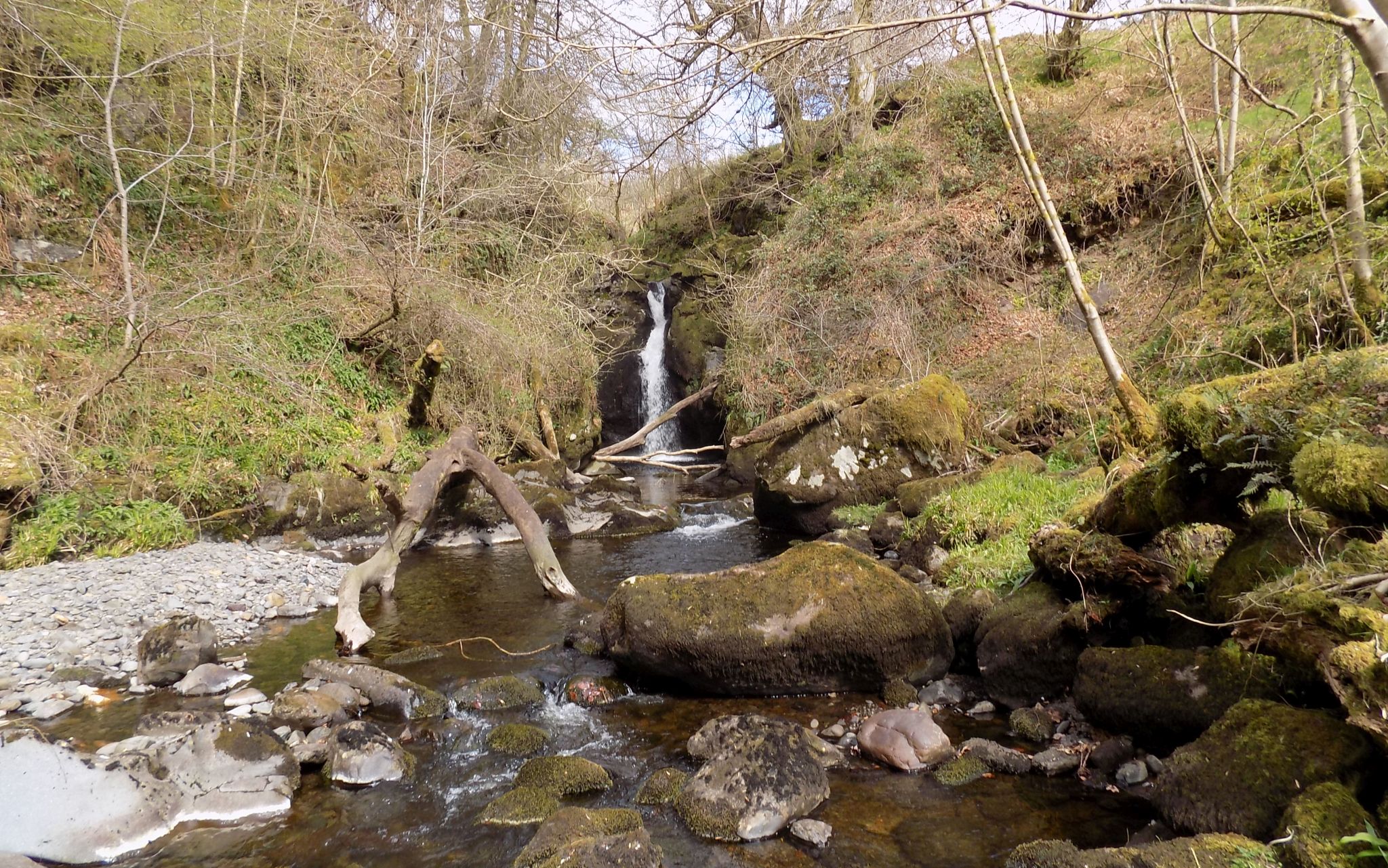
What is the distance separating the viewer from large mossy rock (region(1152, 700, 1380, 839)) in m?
2.68

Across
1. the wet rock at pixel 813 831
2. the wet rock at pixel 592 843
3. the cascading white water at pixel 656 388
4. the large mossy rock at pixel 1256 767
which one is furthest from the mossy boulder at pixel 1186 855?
the cascading white water at pixel 656 388

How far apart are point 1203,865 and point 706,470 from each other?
44.7 feet

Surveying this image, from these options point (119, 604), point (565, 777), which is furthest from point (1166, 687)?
point (119, 604)

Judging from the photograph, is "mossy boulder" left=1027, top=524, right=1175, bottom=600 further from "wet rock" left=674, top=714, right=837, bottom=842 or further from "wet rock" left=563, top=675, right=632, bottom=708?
"wet rock" left=563, top=675, right=632, bottom=708

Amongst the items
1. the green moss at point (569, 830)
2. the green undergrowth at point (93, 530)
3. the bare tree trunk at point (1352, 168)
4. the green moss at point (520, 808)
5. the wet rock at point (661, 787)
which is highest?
the bare tree trunk at point (1352, 168)

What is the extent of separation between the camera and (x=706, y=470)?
16.0 meters

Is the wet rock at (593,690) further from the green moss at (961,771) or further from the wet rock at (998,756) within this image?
the wet rock at (998,756)

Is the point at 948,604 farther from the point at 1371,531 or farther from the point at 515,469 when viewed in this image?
the point at 515,469

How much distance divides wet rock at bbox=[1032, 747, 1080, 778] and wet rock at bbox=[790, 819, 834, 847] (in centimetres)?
130

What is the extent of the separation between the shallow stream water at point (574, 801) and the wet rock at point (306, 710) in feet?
1.17

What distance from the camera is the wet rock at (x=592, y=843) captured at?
3.14 meters

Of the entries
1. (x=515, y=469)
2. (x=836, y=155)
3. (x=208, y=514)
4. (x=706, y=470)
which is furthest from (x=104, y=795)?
(x=836, y=155)

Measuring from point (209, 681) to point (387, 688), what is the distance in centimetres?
148

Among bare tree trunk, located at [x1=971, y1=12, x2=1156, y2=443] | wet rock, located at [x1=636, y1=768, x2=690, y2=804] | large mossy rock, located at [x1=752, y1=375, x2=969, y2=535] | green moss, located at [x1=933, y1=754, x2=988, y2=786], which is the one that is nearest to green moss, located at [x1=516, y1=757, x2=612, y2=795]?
wet rock, located at [x1=636, y1=768, x2=690, y2=804]
